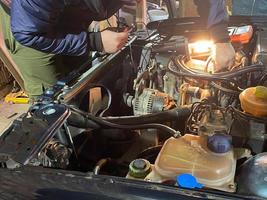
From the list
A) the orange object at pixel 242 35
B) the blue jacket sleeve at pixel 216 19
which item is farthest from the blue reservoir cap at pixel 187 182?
the orange object at pixel 242 35

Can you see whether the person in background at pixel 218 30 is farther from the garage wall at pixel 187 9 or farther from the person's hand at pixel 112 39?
the garage wall at pixel 187 9

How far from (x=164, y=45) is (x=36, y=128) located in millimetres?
922

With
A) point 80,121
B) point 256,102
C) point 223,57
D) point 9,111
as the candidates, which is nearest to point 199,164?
point 256,102

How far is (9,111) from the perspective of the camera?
3.41 m

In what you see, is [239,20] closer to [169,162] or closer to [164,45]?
[164,45]

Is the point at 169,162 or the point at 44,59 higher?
the point at 44,59

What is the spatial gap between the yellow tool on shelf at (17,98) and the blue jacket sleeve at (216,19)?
2.42 m

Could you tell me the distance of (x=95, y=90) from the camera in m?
1.65

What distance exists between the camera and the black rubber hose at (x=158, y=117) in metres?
1.30

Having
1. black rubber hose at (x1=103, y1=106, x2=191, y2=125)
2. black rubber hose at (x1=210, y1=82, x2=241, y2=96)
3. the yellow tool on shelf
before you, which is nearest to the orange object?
black rubber hose at (x1=210, y1=82, x2=241, y2=96)

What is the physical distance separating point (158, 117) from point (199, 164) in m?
0.37

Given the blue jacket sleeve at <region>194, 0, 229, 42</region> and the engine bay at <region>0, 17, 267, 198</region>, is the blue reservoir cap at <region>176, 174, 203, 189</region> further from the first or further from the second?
the blue jacket sleeve at <region>194, 0, 229, 42</region>

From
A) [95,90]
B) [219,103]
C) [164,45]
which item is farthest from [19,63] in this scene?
[219,103]

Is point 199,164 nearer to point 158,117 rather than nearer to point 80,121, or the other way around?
point 158,117
